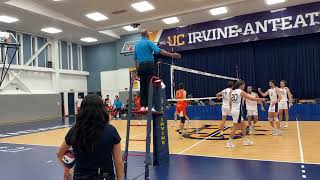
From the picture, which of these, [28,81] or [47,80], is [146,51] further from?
[47,80]

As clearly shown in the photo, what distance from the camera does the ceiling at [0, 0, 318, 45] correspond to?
16903 millimetres

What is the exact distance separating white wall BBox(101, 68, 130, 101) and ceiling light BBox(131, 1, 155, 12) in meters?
7.70

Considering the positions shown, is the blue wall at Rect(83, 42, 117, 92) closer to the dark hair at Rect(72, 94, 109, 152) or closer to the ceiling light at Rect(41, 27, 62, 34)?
the ceiling light at Rect(41, 27, 62, 34)

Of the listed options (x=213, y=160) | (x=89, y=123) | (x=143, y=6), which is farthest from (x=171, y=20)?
(x=89, y=123)

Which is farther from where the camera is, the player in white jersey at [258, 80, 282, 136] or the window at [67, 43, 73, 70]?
the window at [67, 43, 73, 70]

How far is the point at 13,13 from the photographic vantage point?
17.5 meters

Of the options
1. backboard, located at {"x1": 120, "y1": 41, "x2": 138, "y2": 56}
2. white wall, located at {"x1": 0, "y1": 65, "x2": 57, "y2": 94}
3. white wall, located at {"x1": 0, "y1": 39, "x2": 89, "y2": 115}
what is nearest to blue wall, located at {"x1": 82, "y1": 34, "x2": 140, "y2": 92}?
white wall, located at {"x1": 0, "y1": 39, "x2": 89, "y2": 115}

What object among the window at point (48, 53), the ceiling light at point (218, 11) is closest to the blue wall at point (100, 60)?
the window at point (48, 53)

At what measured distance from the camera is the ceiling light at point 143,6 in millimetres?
17375

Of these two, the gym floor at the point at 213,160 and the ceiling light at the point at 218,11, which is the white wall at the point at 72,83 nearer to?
the ceiling light at the point at 218,11

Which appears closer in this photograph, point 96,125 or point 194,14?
point 96,125

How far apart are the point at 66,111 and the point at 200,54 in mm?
12670

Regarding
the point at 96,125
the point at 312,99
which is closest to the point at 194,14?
the point at 312,99

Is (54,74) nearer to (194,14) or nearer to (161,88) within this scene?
(194,14)
